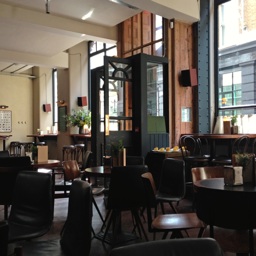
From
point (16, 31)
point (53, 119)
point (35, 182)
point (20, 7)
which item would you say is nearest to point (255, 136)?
point (35, 182)

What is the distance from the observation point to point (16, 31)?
7480 mm

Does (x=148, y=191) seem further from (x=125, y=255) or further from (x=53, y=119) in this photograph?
(x=53, y=119)

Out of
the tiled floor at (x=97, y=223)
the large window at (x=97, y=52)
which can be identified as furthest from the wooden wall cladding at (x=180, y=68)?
the large window at (x=97, y=52)

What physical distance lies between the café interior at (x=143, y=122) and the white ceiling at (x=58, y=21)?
0.08 feet

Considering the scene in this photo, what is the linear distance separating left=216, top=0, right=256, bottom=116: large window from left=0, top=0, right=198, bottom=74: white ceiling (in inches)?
28.0

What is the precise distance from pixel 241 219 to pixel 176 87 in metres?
4.56

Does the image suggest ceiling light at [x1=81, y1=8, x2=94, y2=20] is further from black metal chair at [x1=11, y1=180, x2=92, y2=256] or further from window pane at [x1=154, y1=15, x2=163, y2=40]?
black metal chair at [x1=11, y1=180, x2=92, y2=256]

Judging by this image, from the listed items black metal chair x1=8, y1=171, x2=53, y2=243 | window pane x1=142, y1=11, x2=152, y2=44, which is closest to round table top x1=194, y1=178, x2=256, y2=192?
black metal chair x1=8, y1=171, x2=53, y2=243

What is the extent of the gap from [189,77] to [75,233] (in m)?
4.86

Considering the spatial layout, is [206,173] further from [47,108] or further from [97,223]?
[47,108]

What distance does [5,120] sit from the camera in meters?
12.4

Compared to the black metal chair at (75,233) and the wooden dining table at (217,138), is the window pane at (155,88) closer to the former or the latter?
the wooden dining table at (217,138)

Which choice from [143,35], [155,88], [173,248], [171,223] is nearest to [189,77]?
[155,88]

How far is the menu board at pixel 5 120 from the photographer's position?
12.3 m
